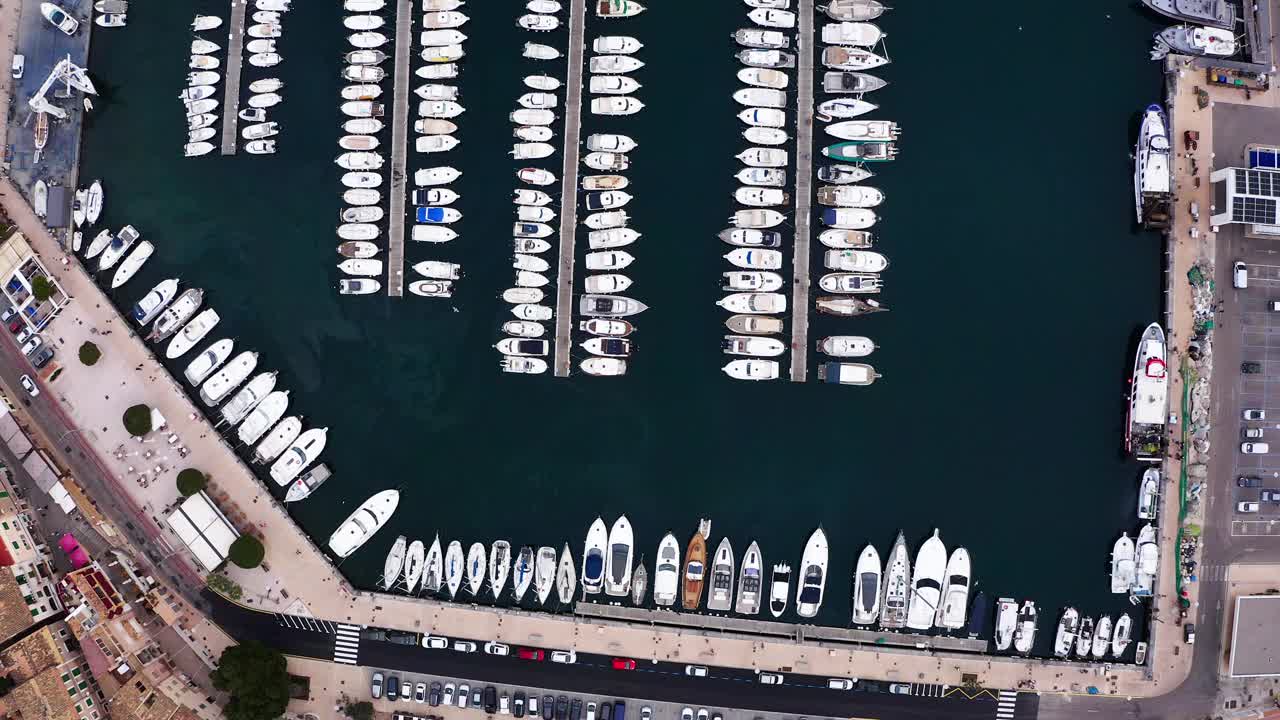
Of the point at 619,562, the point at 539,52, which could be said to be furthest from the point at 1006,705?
the point at 539,52

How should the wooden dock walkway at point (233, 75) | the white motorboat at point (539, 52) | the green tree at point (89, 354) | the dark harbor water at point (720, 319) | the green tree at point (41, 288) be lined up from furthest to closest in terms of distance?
the wooden dock walkway at point (233, 75)
the white motorboat at point (539, 52)
the dark harbor water at point (720, 319)
the green tree at point (41, 288)
the green tree at point (89, 354)

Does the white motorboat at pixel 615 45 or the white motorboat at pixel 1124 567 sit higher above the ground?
the white motorboat at pixel 615 45

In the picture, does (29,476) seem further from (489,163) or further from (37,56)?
(489,163)

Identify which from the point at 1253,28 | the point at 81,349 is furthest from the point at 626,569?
the point at 1253,28

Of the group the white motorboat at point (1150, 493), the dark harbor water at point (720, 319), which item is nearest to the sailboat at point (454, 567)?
the dark harbor water at point (720, 319)

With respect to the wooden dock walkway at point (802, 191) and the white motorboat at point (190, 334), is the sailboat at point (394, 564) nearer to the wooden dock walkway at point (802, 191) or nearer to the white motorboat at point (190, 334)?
the white motorboat at point (190, 334)

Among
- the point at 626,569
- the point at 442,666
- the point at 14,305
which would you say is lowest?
the point at 442,666

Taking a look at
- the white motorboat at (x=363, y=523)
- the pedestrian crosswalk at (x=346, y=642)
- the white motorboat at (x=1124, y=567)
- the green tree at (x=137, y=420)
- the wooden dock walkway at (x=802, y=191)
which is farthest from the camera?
the wooden dock walkway at (x=802, y=191)
